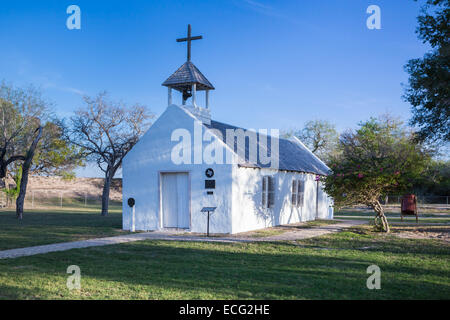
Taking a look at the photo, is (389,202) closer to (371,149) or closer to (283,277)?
(371,149)

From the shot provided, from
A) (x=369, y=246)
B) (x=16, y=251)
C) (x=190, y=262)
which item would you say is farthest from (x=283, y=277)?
(x=16, y=251)

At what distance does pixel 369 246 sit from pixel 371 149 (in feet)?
105

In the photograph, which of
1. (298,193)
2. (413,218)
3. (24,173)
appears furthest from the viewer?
(24,173)

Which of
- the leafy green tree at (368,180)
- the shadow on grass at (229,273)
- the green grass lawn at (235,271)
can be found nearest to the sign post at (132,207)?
the green grass lawn at (235,271)

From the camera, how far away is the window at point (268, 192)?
1803cm

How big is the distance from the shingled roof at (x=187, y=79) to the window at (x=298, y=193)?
6.59 metres

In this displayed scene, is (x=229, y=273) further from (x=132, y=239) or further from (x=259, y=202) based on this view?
(x=259, y=202)

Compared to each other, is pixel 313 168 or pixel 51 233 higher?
pixel 313 168

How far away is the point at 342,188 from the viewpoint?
52.8 ft

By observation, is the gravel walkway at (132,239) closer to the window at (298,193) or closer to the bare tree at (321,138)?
the window at (298,193)

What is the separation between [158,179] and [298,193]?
26.7ft

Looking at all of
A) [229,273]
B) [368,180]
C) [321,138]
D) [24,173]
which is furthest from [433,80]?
[321,138]

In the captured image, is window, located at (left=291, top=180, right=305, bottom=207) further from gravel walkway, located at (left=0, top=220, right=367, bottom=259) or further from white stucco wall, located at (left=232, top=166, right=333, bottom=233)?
gravel walkway, located at (left=0, top=220, right=367, bottom=259)

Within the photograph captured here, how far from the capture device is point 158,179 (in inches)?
665
